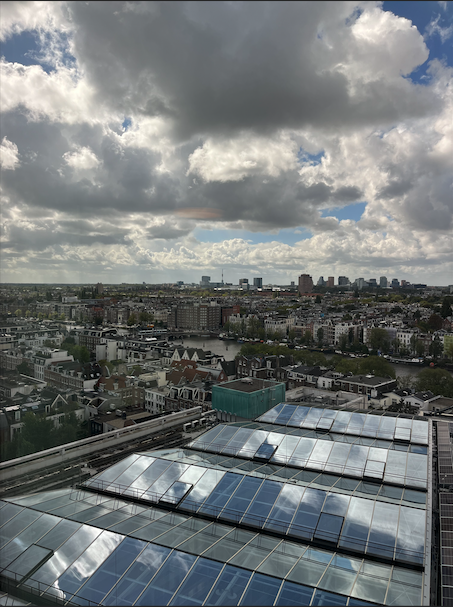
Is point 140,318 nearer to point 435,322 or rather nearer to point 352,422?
point 435,322

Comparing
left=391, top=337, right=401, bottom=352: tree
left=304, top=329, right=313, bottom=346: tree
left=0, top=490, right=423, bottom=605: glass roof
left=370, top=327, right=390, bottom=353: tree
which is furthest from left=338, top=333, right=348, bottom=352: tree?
left=0, top=490, right=423, bottom=605: glass roof

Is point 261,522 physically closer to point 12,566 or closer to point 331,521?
point 331,521

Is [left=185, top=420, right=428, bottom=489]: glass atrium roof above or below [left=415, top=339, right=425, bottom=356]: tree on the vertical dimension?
above

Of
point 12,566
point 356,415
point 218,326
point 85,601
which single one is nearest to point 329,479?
point 356,415

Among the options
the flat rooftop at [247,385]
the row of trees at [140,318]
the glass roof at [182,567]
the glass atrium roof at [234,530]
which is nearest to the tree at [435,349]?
the flat rooftop at [247,385]

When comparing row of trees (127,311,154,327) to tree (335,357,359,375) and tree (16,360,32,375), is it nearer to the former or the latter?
tree (335,357,359,375)

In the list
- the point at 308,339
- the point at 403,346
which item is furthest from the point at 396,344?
the point at 308,339
